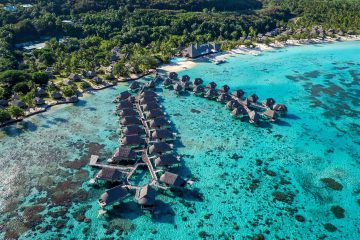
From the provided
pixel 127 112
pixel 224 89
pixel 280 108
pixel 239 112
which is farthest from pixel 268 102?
pixel 127 112

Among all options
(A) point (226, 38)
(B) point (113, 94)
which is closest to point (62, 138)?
(B) point (113, 94)

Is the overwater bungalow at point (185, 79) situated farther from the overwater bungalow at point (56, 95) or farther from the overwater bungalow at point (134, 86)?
the overwater bungalow at point (56, 95)

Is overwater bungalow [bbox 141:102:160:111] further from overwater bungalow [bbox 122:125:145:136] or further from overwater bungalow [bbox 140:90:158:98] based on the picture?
overwater bungalow [bbox 122:125:145:136]

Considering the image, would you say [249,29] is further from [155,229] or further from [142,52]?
[155,229]

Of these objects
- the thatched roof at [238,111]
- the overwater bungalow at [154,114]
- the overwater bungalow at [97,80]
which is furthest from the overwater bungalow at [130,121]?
the overwater bungalow at [97,80]

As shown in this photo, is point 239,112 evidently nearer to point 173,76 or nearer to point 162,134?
point 162,134
